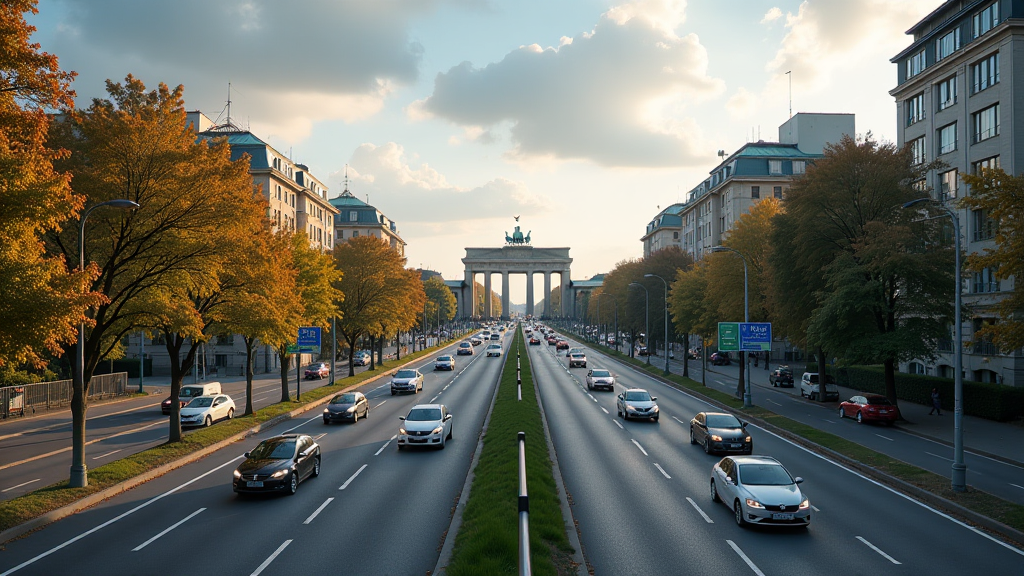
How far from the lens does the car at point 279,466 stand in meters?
18.4

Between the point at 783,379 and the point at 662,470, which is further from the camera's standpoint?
the point at 783,379

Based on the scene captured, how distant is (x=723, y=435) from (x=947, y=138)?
36.1 m

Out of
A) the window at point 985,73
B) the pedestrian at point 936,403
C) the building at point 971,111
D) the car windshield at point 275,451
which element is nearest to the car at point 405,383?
the car windshield at point 275,451

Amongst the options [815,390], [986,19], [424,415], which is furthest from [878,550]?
[986,19]

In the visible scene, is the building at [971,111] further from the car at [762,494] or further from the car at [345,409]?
the car at [345,409]

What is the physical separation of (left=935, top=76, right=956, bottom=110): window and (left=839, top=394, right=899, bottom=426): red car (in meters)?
24.5

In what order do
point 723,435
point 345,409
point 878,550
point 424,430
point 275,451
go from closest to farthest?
point 878,550 → point 275,451 → point 723,435 → point 424,430 → point 345,409

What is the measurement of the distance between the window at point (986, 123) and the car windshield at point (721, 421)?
30.9 meters

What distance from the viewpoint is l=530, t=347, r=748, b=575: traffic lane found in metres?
13.0

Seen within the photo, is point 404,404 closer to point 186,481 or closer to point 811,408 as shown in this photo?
point 186,481

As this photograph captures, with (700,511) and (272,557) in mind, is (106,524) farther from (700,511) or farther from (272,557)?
(700,511)

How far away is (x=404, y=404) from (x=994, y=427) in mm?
31847

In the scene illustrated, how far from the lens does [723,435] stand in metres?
25.1

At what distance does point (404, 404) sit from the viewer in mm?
41344
